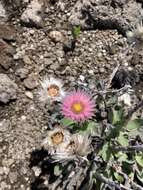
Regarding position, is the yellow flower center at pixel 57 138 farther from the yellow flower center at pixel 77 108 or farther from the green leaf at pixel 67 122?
the yellow flower center at pixel 77 108

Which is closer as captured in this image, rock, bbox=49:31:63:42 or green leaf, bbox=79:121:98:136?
green leaf, bbox=79:121:98:136

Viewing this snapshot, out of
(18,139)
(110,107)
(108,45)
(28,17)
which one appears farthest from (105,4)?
(18,139)

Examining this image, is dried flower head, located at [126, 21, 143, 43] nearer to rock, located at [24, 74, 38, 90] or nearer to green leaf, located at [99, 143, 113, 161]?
green leaf, located at [99, 143, 113, 161]

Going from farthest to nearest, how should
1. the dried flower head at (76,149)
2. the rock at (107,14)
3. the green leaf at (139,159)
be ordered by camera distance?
the rock at (107,14) < the green leaf at (139,159) < the dried flower head at (76,149)

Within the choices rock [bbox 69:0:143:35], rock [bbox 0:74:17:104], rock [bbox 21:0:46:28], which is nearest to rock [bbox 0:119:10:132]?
rock [bbox 0:74:17:104]

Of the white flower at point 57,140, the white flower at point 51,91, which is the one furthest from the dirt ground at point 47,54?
the white flower at point 57,140
